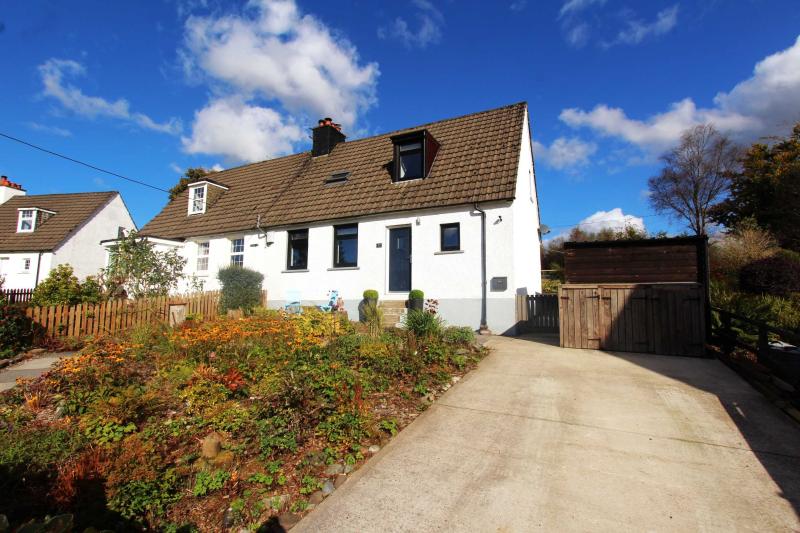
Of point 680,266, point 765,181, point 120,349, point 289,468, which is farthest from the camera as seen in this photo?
point 765,181

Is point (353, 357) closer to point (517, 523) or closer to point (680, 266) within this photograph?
point (517, 523)

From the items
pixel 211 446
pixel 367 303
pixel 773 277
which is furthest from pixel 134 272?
pixel 773 277

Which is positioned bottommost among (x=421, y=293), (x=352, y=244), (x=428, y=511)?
(x=428, y=511)

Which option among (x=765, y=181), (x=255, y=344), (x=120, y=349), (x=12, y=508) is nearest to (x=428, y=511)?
(x=12, y=508)

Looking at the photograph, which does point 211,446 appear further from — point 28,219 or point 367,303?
point 28,219

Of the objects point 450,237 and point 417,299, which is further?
point 450,237

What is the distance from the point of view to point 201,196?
59.1 ft

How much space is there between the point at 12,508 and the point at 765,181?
35.1 meters

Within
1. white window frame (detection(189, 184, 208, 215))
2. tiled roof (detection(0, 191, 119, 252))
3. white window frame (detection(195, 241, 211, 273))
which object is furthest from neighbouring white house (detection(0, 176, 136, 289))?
white window frame (detection(195, 241, 211, 273))

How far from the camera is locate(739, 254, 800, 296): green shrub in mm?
10875

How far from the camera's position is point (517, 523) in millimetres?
2635

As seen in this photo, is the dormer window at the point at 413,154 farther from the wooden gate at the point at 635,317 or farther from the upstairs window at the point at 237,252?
the upstairs window at the point at 237,252

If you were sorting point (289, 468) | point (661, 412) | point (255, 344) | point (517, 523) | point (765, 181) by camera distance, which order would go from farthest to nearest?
point (765, 181) → point (255, 344) → point (661, 412) → point (289, 468) → point (517, 523)

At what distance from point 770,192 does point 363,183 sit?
88.8 feet
